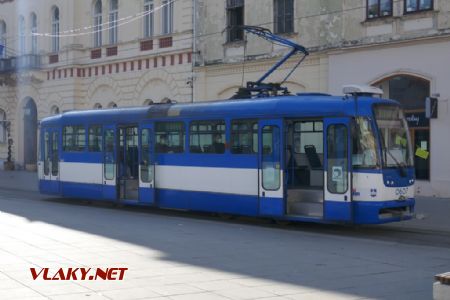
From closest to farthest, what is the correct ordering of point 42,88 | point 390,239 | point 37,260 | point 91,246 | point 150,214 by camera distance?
point 37,260 → point 91,246 → point 390,239 → point 150,214 → point 42,88

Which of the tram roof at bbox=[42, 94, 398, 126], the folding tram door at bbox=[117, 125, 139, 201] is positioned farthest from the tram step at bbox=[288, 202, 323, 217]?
the folding tram door at bbox=[117, 125, 139, 201]

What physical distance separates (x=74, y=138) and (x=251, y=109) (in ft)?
25.5

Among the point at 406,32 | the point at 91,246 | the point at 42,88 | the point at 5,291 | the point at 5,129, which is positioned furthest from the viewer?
the point at 5,129

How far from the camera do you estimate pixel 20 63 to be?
38.9m

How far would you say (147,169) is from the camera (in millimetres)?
18250

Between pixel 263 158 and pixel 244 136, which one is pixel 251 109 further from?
pixel 263 158

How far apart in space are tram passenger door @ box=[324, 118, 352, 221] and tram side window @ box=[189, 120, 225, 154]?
119 inches

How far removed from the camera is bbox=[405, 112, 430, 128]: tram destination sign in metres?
21.1

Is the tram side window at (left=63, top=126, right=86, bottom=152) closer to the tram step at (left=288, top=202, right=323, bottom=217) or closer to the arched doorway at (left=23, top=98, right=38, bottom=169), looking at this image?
the tram step at (left=288, top=202, right=323, bottom=217)

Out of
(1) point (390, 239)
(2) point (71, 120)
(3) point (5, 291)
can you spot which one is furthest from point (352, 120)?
(2) point (71, 120)

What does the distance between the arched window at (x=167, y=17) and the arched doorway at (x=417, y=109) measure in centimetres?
1171

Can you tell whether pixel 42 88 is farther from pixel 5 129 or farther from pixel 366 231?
pixel 366 231

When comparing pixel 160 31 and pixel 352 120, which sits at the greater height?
pixel 160 31

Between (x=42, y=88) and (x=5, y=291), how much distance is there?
31639 millimetres
